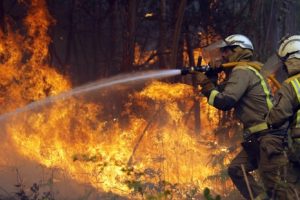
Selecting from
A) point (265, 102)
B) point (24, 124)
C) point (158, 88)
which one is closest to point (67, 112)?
point (24, 124)

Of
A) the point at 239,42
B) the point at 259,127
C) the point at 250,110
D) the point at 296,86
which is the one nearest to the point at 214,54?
the point at 239,42

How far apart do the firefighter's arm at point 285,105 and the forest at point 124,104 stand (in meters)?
3.42

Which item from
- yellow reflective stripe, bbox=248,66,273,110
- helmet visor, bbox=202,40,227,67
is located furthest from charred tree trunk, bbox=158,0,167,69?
yellow reflective stripe, bbox=248,66,273,110

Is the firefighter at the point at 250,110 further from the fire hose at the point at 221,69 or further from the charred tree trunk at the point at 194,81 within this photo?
the charred tree trunk at the point at 194,81

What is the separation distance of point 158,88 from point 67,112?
7.19ft

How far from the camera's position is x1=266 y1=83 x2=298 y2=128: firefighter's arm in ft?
16.4

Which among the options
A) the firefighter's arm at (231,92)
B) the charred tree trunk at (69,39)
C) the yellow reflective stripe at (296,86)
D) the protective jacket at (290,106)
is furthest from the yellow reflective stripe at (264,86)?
the charred tree trunk at (69,39)

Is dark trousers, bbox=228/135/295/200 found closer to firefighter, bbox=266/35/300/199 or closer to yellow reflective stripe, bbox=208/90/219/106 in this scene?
firefighter, bbox=266/35/300/199

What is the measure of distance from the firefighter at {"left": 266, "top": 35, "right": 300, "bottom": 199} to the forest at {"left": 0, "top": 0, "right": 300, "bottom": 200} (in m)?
3.11

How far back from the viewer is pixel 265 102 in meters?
5.80

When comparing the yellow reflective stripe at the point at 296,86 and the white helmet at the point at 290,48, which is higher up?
the white helmet at the point at 290,48

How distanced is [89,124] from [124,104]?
3.70 feet

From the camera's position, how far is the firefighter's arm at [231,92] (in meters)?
5.65

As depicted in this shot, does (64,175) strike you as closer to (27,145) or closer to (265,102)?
(27,145)
